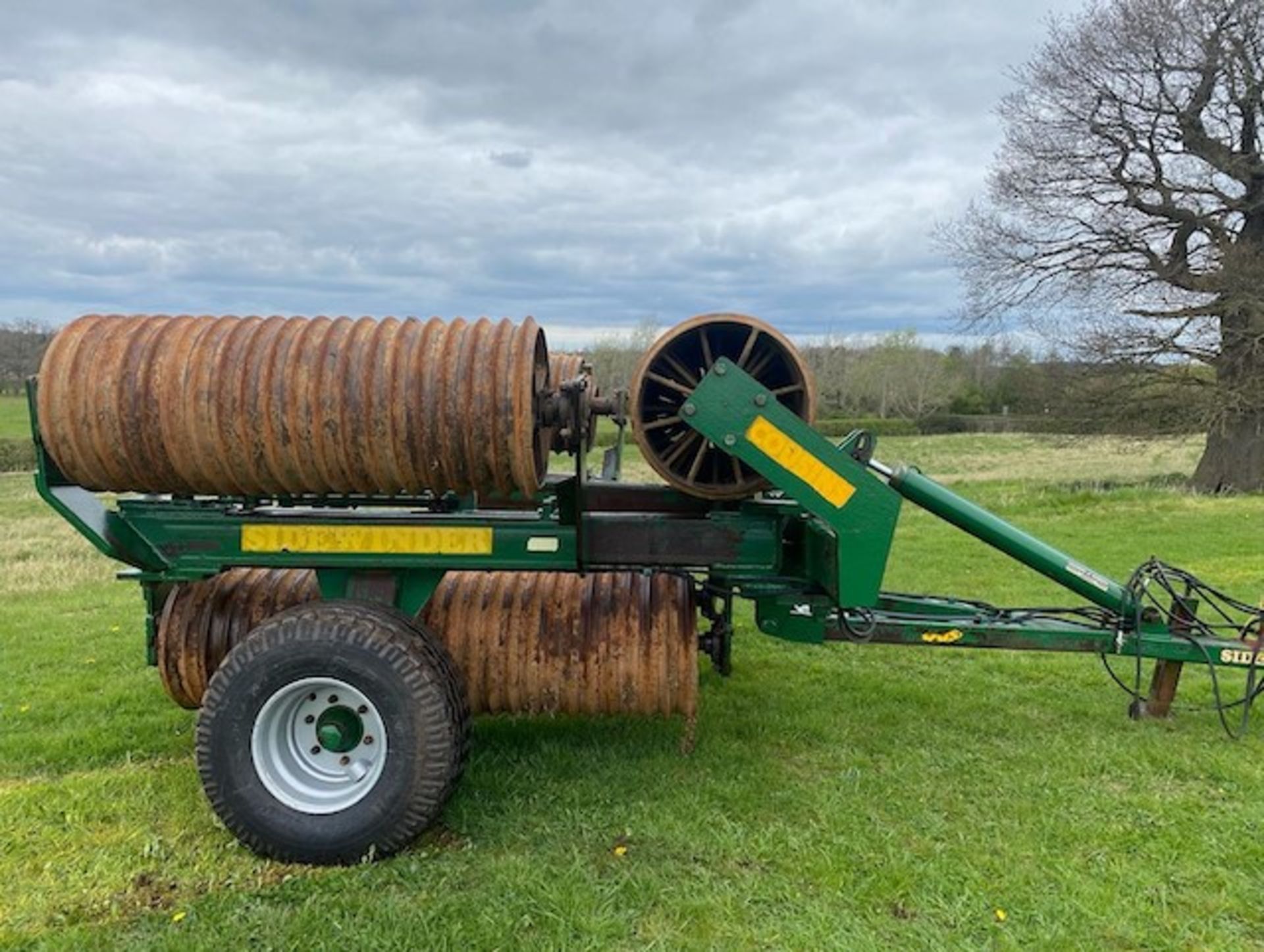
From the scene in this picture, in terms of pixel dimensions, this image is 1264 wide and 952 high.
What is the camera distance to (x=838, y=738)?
5.32 m

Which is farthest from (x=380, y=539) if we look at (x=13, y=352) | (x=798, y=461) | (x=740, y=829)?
(x=13, y=352)

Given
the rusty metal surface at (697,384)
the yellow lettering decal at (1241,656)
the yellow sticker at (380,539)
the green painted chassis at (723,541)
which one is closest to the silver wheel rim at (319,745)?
the green painted chassis at (723,541)

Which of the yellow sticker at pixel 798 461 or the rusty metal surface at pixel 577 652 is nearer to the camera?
the yellow sticker at pixel 798 461

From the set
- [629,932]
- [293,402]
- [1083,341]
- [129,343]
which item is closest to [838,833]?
[629,932]

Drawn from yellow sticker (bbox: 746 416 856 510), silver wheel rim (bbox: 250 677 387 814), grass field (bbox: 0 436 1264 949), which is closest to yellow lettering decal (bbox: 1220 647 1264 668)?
grass field (bbox: 0 436 1264 949)

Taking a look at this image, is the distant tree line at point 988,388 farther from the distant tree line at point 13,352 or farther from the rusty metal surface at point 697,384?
the distant tree line at point 13,352

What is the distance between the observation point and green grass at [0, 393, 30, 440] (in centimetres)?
2670

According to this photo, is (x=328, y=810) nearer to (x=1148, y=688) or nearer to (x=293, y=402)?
(x=293, y=402)

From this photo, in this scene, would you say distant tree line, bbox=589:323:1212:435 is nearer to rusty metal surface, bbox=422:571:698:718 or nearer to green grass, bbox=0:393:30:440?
rusty metal surface, bbox=422:571:698:718

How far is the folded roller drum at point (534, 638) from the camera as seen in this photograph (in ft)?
15.2

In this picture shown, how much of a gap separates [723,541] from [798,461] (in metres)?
0.64

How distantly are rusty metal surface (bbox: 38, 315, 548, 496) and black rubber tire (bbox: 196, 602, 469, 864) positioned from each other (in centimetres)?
69

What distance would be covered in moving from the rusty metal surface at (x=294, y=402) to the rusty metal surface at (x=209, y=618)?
843 mm

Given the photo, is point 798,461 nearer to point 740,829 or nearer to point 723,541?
point 723,541
